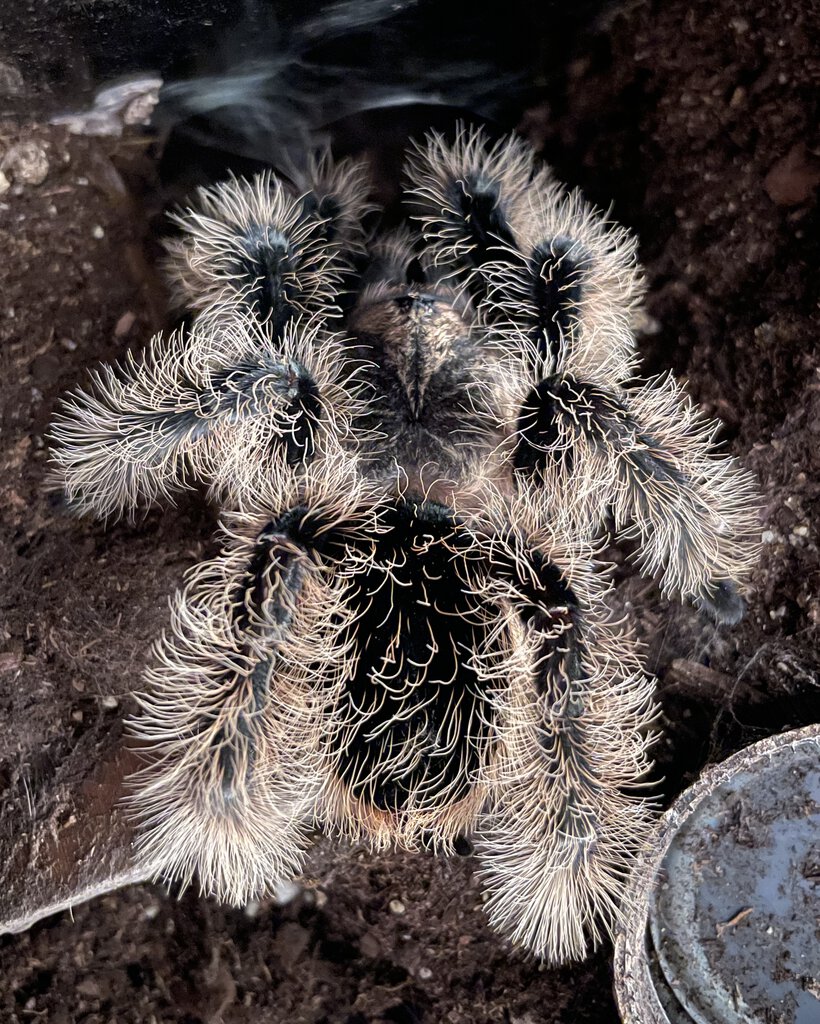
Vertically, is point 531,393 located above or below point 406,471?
above

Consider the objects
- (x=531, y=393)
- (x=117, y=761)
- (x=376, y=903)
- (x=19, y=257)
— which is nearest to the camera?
(x=531, y=393)

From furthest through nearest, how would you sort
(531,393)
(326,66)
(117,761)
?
(326,66) < (117,761) < (531,393)

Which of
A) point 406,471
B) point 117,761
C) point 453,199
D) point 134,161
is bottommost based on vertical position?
point 117,761

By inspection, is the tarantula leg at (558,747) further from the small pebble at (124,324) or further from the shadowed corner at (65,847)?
the small pebble at (124,324)

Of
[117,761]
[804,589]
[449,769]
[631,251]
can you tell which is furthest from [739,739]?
[117,761]

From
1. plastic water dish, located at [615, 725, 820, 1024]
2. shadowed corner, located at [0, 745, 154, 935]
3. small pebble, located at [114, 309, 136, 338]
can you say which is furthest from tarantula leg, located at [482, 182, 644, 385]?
shadowed corner, located at [0, 745, 154, 935]

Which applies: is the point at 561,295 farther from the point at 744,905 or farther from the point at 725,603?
the point at 744,905

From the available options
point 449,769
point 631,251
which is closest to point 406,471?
point 449,769

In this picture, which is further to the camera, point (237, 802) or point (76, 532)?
point (76, 532)

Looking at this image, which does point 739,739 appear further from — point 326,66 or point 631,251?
point 326,66
